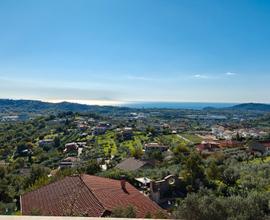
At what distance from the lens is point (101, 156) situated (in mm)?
44750

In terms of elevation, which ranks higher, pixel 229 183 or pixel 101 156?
pixel 229 183

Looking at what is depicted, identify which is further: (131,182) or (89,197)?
(131,182)

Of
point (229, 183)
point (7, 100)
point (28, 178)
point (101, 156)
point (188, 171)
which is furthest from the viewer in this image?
point (7, 100)

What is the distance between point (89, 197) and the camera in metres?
11.8

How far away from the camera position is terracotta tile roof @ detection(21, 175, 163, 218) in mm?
10844

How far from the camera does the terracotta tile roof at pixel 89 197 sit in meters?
10.8

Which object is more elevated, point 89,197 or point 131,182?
point 89,197

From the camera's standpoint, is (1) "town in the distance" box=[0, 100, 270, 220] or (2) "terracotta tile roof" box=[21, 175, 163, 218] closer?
(1) "town in the distance" box=[0, 100, 270, 220]

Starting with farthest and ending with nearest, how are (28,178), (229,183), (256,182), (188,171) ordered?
(28,178)
(188,171)
(229,183)
(256,182)

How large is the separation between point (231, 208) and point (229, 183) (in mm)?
13280

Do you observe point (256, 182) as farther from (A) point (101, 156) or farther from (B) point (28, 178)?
(A) point (101, 156)

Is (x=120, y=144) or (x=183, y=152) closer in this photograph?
(x=183, y=152)

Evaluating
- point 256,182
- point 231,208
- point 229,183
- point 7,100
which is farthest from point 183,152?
point 7,100

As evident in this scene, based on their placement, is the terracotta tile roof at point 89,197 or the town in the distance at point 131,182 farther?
the terracotta tile roof at point 89,197
